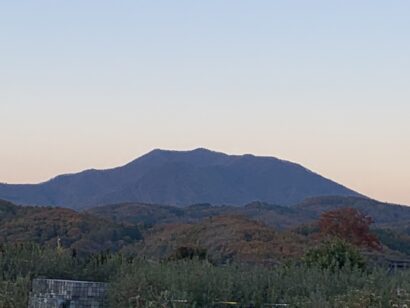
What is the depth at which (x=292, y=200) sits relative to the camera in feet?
523

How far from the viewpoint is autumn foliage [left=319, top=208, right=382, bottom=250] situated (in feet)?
125

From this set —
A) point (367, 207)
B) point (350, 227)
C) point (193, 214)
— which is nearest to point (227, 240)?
point (350, 227)

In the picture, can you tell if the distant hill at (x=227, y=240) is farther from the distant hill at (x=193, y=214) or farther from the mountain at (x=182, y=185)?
the mountain at (x=182, y=185)

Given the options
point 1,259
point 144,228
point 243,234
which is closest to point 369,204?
point 144,228

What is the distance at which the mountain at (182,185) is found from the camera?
488 ft

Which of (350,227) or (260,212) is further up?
(260,212)

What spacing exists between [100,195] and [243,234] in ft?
350

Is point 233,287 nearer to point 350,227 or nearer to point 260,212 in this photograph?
point 350,227

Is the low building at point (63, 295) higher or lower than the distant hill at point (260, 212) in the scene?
lower

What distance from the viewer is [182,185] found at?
511ft

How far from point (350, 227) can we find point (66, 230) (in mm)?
18726

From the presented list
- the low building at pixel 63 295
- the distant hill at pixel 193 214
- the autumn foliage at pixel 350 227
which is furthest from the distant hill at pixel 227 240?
the distant hill at pixel 193 214

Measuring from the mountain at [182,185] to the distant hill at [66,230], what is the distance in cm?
8192

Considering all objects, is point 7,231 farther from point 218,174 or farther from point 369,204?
point 218,174
